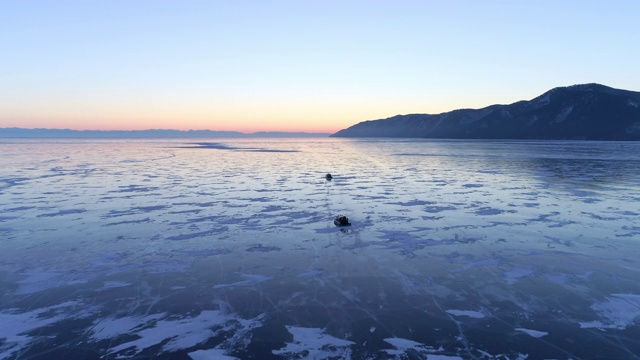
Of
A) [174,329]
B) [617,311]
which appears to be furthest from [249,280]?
[617,311]

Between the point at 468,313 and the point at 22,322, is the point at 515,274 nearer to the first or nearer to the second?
the point at 468,313

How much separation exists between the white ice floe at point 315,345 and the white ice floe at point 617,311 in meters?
4.94

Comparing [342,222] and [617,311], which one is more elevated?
[342,222]

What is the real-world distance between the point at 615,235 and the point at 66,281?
18.0 metres

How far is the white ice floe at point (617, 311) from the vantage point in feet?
24.5

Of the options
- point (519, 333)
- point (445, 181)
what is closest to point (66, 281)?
point (519, 333)

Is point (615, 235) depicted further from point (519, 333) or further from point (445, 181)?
point (445, 181)

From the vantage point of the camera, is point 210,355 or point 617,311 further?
point 617,311

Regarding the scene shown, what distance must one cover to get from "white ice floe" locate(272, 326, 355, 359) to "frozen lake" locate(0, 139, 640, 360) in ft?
0.12

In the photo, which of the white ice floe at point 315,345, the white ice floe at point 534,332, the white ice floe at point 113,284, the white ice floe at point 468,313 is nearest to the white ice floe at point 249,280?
the white ice floe at point 113,284

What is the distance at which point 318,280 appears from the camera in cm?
974

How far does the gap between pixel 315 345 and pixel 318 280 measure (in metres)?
2.95

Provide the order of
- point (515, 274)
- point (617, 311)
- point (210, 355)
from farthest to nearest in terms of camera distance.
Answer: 1. point (515, 274)
2. point (617, 311)
3. point (210, 355)

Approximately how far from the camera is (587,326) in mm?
7414
